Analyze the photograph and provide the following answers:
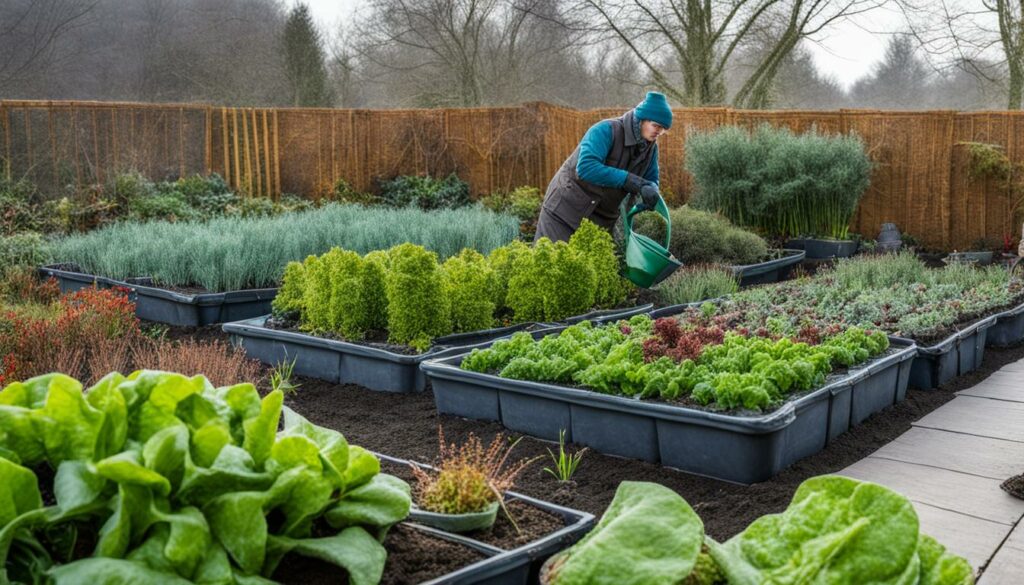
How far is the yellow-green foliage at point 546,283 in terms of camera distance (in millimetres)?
5973

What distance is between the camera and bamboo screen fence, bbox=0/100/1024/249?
1259 centimetres

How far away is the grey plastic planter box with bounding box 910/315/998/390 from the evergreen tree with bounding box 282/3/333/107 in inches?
679

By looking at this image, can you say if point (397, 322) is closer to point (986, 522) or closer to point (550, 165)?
point (986, 522)

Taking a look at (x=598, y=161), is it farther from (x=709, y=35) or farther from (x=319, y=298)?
(x=709, y=35)

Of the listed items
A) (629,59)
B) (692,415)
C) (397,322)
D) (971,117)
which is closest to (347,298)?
(397,322)

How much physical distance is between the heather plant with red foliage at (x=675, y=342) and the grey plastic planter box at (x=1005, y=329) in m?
3.06

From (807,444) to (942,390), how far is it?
1.82 meters

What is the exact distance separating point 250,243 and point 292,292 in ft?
6.41

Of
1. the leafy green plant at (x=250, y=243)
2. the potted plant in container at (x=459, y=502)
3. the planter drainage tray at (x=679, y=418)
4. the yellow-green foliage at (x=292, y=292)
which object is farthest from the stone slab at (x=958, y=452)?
the leafy green plant at (x=250, y=243)

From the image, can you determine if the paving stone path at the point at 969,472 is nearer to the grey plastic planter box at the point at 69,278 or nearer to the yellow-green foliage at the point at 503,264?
the yellow-green foliage at the point at 503,264

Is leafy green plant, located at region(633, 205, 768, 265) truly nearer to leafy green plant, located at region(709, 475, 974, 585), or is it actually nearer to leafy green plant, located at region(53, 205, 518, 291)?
leafy green plant, located at region(53, 205, 518, 291)

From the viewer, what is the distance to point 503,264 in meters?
6.38

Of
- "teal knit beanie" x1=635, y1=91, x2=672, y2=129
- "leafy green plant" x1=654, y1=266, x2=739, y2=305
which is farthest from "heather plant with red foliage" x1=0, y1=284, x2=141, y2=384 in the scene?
"leafy green plant" x1=654, y1=266, x2=739, y2=305

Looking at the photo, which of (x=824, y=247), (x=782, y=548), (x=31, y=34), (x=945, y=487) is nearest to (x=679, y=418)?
(x=945, y=487)
